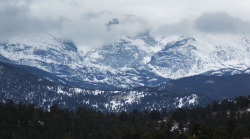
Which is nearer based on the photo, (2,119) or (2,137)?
(2,137)

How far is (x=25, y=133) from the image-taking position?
18812cm

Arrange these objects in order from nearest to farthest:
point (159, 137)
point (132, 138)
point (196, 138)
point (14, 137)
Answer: point (196, 138) < point (159, 137) < point (132, 138) < point (14, 137)

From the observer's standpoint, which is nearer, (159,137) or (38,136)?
(159,137)

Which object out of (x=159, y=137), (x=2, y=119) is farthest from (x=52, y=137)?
(x=159, y=137)

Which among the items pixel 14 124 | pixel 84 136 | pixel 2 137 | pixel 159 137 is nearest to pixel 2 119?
pixel 14 124

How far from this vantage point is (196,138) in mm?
138625

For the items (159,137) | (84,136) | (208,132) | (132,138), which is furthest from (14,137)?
(208,132)

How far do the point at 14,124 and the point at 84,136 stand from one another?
1045 inches

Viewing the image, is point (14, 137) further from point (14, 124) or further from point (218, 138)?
point (218, 138)

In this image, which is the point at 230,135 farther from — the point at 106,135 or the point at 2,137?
the point at 2,137

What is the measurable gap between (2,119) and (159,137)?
217 feet

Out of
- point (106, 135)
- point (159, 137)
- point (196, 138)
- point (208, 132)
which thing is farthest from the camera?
point (106, 135)

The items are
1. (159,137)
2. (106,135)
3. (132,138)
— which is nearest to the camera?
(159,137)

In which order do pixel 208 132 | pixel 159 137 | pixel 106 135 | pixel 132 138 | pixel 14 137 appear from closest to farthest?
pixel 208 132 → pixel 159 137 → pixel 132 138 → pixel 14 137 → pixel 106 135
